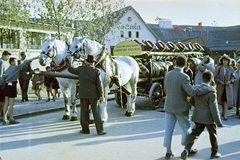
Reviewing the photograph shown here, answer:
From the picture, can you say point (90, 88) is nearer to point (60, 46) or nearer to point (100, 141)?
point (100, 141)

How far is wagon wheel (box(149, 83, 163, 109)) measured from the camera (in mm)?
10192

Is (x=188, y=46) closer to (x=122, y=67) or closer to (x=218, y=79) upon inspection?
(x=218, y=79)

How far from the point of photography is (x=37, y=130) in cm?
747

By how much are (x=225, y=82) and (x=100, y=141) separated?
4.60 metres

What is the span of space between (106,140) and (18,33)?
20.3m

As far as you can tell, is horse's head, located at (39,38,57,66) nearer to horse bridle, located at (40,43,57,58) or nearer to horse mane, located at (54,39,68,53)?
horse bridle, located at (40,43,57,58)

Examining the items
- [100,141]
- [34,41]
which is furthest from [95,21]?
[100,141]

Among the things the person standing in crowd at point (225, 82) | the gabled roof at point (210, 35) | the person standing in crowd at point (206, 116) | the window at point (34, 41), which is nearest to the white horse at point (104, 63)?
the person standing in crowd at point (225, 82)

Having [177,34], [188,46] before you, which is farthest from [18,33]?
[177,34]

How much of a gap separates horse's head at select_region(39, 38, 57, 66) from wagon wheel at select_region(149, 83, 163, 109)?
11.9ft

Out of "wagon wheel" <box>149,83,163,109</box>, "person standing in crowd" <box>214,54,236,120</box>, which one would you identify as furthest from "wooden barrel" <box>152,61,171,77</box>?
"person standing in crowd" <box>214,54,236,120</box>

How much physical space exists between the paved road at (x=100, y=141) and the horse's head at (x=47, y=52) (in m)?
1.73

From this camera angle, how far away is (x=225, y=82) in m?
9.05

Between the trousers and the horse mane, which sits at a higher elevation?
the horse mane
